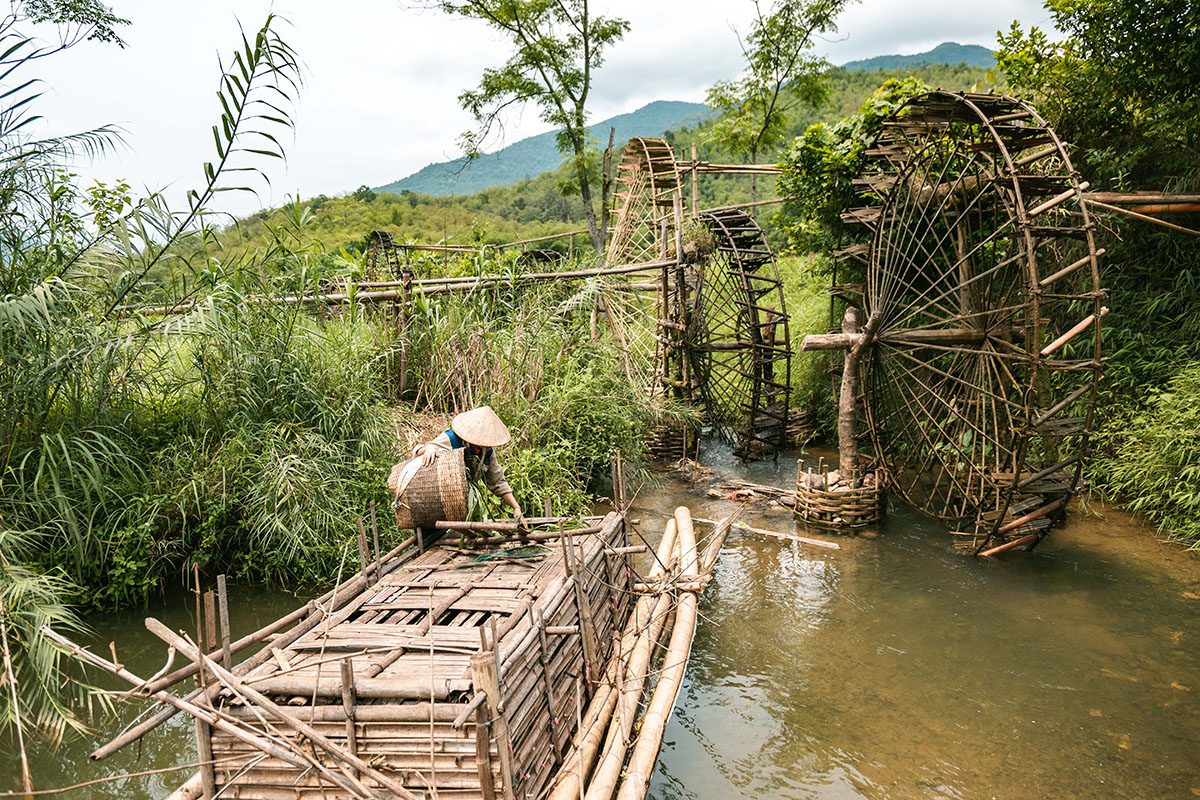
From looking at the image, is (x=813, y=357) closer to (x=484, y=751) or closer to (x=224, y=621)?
(x=484, y=751)

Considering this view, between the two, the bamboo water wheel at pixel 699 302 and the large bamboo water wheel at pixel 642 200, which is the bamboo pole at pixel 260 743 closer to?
the bamboo water wheel at pixel 699 302

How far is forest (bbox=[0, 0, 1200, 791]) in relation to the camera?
206 inches

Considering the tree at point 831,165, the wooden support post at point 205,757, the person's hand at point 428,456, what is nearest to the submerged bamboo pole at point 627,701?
the wooden support post at point 205,757

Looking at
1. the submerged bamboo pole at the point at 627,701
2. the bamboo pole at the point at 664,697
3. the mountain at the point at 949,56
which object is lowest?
the bamboo pole at the point at 664,697

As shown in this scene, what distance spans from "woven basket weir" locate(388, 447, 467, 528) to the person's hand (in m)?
0.02

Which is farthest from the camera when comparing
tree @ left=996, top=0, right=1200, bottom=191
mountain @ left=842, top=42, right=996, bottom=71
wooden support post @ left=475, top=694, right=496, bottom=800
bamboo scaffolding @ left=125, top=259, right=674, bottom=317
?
mountain @ left=842, top=42, right=996, bottom=71

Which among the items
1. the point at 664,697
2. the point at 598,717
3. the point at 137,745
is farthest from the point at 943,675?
the point at 137,745

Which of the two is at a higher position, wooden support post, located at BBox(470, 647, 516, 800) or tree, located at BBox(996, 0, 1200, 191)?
tree, located at BBox(996, 0, 1200, 191)

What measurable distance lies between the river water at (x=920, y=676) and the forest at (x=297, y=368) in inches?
26.0

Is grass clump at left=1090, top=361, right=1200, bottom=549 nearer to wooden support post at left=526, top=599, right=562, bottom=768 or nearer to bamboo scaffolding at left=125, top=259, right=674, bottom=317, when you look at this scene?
bamboo scaffolding at left=125, top=259, right=674, bottom=317

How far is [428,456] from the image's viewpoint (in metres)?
4.63

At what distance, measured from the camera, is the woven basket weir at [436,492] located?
4.58 metres

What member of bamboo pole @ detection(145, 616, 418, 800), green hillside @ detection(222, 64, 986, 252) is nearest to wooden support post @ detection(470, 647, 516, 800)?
bamboo pole @ detection(145, 616, 418, 800)

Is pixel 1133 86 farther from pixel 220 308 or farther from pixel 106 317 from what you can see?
pixel 106 317
